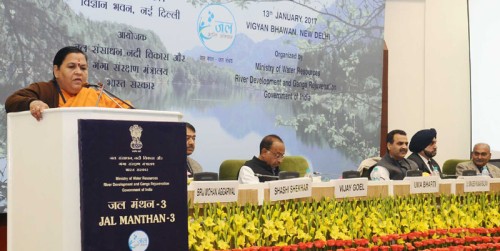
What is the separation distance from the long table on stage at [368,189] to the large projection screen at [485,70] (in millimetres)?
4422

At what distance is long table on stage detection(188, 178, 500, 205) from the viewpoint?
3.04m

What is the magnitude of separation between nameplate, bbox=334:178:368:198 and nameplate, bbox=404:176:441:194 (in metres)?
0.39

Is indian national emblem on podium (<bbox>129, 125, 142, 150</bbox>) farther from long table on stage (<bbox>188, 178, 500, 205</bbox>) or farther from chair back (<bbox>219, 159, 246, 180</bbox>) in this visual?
chair back (<bbox>219, 159, 246, 180</bbox>)

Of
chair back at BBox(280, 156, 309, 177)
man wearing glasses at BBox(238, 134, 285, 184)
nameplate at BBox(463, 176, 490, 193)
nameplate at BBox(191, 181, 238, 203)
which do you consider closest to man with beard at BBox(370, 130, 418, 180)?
chair back at BBox(280, 156, 309, 177)

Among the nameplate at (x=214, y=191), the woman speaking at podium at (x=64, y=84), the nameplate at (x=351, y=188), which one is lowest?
the nameplate at (x=351, y=188)

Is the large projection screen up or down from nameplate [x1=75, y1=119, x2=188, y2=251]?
up

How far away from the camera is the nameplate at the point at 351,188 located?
346 centimetres

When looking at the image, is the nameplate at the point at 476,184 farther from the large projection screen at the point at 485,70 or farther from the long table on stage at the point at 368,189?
the large projection screen at the point at 485,70

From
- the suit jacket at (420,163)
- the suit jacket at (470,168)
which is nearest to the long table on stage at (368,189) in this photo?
the suit jacket at (420,163)

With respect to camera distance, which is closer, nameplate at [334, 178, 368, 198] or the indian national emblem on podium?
the indian national emblem on podium

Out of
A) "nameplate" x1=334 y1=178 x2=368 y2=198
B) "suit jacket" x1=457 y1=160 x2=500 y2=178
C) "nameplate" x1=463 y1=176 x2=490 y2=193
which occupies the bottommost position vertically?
"suit jacket" x1=457 y1=160 x2=500 y2=178

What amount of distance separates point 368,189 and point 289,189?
0.64m

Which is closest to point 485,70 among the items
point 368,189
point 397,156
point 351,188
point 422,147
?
point 422,147

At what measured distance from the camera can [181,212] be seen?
219 cm
